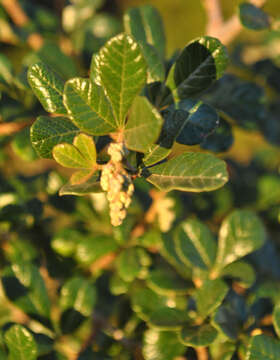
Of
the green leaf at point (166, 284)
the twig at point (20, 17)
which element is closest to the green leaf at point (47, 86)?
the green leaf at point (166, 284)

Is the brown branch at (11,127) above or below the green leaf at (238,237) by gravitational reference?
above

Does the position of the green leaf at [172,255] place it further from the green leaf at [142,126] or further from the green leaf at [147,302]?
the green leaf at [142,126]

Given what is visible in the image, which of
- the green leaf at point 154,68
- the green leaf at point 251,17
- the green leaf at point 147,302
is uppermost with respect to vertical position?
the green leaf at point 154,68

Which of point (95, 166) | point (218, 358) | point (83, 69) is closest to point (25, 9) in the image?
point (83, 69)

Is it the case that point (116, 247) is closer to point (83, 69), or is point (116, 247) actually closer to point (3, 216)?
point (3, 216)

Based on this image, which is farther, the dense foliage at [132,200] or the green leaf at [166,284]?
the green leaf at [166,284]

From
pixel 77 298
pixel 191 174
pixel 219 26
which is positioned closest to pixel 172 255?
pixel 77 298

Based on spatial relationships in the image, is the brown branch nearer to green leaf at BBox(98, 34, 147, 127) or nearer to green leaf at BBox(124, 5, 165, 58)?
green leaf at BBox(124, 5, 165, 58)
